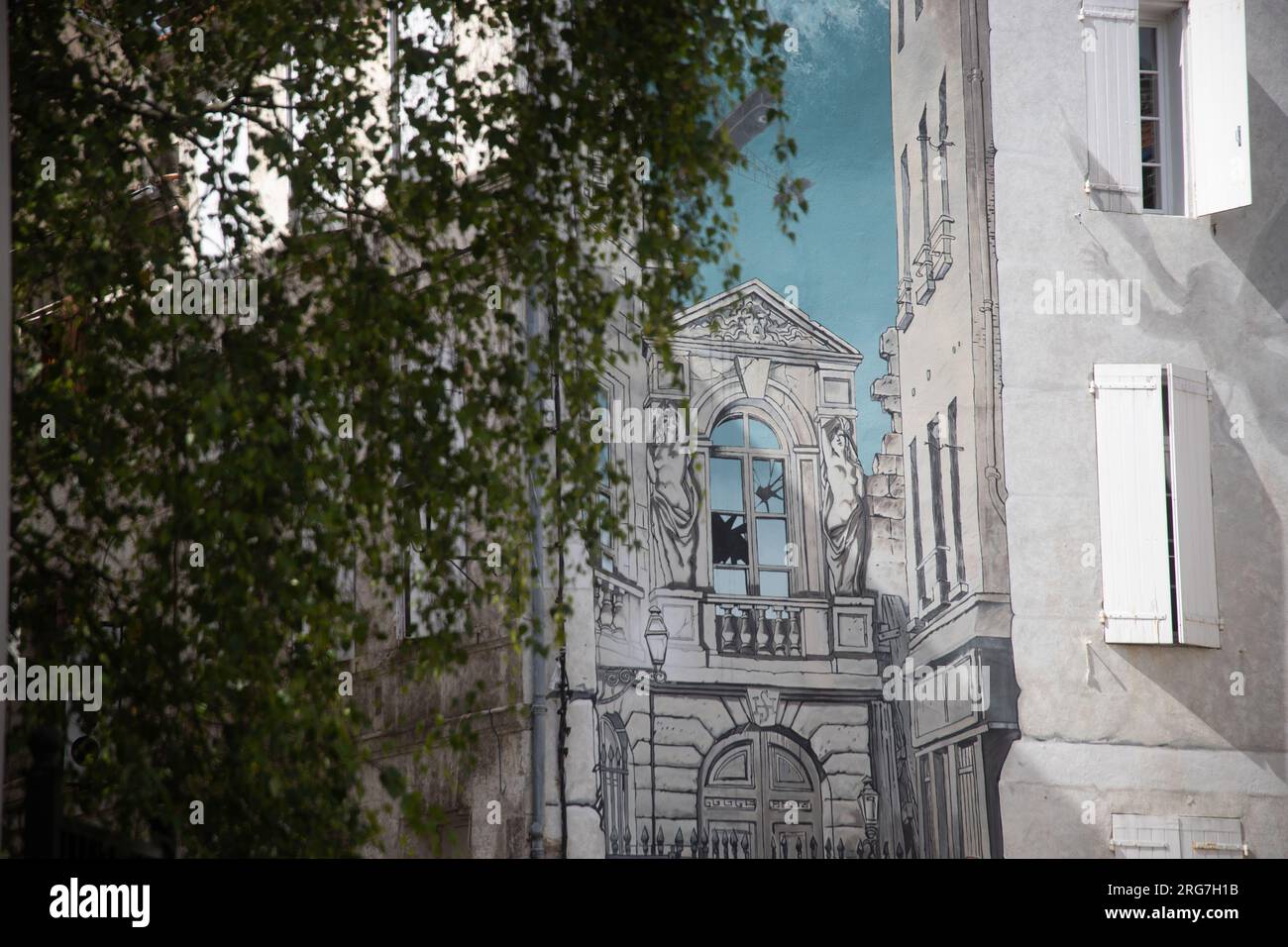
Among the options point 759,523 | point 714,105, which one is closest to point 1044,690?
point 759,523

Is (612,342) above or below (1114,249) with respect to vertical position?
below

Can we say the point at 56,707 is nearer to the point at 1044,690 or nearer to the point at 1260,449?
the point at 1044,690

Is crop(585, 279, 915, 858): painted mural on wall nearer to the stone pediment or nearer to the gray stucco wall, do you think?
the stone pediment

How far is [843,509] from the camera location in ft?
16.7

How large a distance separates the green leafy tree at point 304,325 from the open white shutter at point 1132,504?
4.29 feet

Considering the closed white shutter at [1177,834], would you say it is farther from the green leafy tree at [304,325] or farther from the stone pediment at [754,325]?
the green leafy tree at [304,325]

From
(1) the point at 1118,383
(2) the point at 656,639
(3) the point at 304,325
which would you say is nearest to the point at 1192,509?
(1) the point at 1118,383

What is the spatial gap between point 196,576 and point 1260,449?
3475mm

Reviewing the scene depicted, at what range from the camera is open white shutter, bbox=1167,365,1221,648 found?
5.02 meters

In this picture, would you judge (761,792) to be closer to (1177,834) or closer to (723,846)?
(723,846)

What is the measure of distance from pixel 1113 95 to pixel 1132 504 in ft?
4.71
